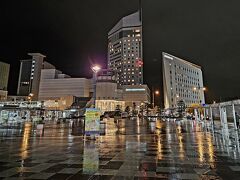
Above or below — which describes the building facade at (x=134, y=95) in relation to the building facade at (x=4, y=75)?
below

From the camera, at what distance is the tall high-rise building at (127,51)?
543 feet

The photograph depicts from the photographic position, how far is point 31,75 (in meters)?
144

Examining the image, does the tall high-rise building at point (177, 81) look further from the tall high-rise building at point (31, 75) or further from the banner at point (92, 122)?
the banner at point (92, 122)

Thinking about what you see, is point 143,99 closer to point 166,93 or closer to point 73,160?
point 166,93

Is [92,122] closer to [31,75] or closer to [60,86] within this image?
[60,86]

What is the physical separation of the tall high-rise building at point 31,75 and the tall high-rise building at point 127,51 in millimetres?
62366

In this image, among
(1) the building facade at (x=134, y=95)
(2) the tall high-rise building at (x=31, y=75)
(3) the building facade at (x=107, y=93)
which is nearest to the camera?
(3) the building facade at (x=107, y=93)

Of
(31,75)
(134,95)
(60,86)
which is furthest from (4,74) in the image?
(134,95)

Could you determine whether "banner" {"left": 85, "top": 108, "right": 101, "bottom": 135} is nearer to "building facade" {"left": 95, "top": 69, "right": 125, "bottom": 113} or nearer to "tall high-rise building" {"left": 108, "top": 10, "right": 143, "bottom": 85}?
"building facade" {"left": 95, "top": 69, "right": 125, "bottom": 113}

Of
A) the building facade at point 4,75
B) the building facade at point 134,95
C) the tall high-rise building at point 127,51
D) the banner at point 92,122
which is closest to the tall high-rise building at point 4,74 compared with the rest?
the building facade at point 4,75

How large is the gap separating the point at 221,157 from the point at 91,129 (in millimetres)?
8671

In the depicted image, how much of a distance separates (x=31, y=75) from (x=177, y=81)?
11273 cm

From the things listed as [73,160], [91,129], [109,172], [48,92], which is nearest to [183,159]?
[109,172]

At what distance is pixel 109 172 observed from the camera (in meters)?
5.58
